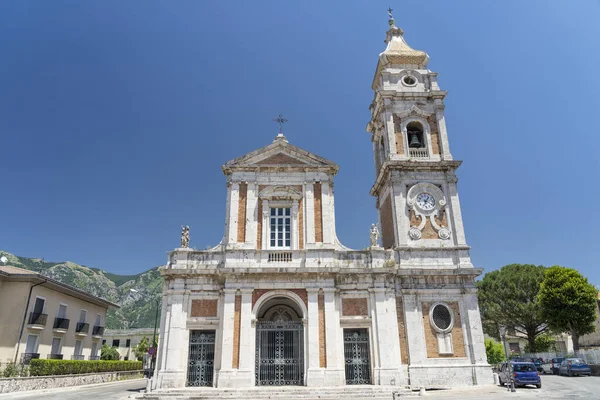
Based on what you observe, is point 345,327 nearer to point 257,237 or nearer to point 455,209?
point 257,237

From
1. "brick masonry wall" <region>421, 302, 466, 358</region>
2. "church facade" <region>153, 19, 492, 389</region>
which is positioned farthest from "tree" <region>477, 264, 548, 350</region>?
"brick masonry wall" <region>421, 302, 466, 358</region>

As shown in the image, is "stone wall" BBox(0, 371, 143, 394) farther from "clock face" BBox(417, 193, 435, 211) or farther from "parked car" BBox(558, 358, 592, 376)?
"parked car" BBox(558, 358, 592, 376)

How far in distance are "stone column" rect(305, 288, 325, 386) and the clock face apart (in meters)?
8.40

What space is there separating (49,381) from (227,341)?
11.3m

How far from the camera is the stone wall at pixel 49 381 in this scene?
791 inches

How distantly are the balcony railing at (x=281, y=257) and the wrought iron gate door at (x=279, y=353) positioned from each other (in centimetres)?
330

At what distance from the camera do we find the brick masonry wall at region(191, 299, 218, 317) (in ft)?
→ 68.9

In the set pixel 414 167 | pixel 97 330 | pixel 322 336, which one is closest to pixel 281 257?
pixel 322 336

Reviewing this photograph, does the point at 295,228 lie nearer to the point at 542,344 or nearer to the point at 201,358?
the point at 201,358

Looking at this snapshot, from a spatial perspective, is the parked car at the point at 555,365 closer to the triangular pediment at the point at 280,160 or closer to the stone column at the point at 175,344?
the triangular pediment at the point at 280,160

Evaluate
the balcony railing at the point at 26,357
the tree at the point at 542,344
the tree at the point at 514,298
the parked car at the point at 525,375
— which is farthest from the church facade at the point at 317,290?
the tree at the point at 542,344

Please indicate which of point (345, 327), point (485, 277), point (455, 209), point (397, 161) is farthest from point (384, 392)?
point (485, 277)

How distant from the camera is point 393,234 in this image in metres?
24.3

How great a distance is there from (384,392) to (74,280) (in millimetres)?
125071
